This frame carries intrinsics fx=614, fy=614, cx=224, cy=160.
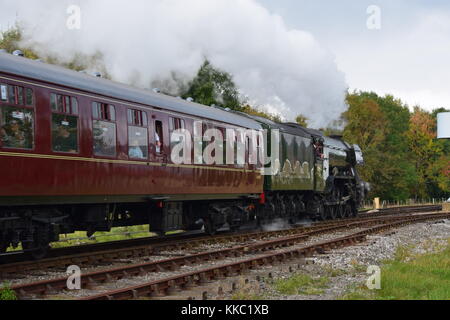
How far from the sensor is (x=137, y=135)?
42.9ft

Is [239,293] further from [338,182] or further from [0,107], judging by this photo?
[338,182]

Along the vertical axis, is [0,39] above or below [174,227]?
above

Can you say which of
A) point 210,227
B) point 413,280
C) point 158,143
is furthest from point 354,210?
point 413,280

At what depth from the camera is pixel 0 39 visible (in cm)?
4500

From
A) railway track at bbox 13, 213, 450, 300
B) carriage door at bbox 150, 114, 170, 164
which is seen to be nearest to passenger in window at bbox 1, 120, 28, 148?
railway track at bbox 13, 213, 450, 300

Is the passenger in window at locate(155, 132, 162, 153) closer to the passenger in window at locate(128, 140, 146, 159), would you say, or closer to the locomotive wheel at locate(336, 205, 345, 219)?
the passenger in window at locate(128, 140, 146, 159)

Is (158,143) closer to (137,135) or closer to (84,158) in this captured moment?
(137,135)

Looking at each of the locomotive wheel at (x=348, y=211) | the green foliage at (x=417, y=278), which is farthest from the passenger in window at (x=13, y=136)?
the locomotive wheel at (x=348, y=211)

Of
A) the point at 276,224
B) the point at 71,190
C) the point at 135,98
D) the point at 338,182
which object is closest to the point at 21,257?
the point at 71,190

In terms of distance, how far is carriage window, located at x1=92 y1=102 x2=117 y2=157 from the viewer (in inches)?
461

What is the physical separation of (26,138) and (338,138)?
2255 cm

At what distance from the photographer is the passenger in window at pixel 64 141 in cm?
1065

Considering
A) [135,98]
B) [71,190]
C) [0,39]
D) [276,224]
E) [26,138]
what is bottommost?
[276,224]

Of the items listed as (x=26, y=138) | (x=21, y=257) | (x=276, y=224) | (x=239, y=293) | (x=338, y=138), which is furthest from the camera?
(x=338, y=138)
